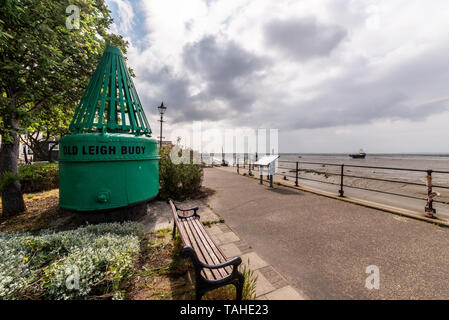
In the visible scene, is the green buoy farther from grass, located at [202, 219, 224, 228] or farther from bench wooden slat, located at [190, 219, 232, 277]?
bench wooden slat, located at [190, 219, 232, 277]

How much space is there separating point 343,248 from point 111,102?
6028mm

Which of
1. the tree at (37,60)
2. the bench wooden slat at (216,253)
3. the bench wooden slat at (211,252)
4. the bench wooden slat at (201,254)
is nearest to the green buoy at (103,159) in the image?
the tree at (37,60)

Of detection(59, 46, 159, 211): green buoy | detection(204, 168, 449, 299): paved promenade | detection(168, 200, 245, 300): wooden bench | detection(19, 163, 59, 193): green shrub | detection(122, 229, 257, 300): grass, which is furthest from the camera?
detection(19, 163, 59, 193): green shrub

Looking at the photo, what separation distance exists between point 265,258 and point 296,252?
63cm

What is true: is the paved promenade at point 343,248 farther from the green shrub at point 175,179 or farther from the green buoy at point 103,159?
the green buoy at point 103,159

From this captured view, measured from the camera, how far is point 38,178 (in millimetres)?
7285

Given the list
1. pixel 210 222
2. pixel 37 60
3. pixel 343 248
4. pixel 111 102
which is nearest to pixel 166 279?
pixel 210 222

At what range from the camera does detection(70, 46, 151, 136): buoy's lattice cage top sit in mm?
3990

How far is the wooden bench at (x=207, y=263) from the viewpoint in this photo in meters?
1.81

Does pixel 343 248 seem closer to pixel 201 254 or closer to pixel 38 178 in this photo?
pixel 201 254

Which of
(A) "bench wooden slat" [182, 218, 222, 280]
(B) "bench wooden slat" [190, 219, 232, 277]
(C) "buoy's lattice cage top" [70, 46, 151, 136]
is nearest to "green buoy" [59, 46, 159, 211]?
(C) "buoy's lattice cage top" [70, 46, 151, 136]

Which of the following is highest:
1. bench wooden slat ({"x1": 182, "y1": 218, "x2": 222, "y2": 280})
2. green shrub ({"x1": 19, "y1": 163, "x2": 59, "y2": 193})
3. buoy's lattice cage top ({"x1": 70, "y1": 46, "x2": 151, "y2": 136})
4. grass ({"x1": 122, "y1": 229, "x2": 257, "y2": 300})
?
buoy's lattice cage top ({"x1": 70, "y1": 46, "x2": 151, "y2": 136})

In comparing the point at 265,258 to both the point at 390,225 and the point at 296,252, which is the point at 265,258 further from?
the point at 390,225

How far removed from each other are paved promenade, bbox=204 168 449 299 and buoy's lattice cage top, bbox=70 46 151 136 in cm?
358
